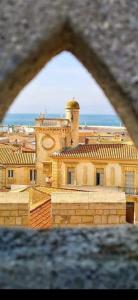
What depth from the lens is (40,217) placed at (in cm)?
823

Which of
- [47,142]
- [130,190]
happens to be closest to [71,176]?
[47,142]

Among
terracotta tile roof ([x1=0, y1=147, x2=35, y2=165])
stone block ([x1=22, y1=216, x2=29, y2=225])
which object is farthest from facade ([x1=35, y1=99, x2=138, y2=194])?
stone block ([x1=22, y1=216, x2=29, y2=225])

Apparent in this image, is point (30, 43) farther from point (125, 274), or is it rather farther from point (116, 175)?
point (116, 175)

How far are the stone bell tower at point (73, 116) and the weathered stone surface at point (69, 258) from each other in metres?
36.7

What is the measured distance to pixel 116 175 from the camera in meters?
34.9

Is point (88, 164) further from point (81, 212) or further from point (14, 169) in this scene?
point (81, 212)

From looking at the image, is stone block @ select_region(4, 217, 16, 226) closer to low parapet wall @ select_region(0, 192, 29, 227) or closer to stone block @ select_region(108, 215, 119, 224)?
low parapet wall @ select_region(0, 192, 29, 227)

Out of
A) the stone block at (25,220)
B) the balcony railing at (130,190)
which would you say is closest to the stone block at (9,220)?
the stone block at (25,220)

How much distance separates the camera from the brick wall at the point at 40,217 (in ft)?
25.0

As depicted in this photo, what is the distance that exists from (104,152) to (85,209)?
28755mm

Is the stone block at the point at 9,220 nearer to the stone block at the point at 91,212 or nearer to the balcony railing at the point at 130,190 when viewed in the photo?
the stone block at the point at 91,212

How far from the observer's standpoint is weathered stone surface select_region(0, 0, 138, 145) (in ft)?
3.38

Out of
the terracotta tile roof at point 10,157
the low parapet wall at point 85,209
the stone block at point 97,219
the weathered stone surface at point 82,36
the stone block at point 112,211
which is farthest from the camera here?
the terracotta tile roof at point 10,157
